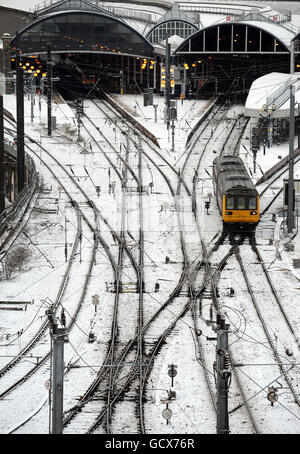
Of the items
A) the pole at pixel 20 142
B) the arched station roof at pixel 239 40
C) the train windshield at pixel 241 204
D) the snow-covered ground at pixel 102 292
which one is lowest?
the snow-covered ground at pixel 102 292

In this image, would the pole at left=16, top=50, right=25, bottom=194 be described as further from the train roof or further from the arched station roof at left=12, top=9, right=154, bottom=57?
the arched station roof at left=12, top=9, right=154, bottom=57

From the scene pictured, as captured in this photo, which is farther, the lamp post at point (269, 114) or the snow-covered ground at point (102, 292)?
the lamp post at point (269, 114)

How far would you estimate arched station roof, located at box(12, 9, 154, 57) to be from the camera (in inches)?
3066

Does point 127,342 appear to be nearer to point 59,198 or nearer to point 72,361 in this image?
point 72,361

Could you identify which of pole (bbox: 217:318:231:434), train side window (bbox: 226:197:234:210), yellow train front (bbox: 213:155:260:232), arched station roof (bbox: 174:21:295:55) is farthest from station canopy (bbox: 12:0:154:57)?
pole (bbox: 217:318:231:434)

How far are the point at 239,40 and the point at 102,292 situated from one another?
50.9 metres

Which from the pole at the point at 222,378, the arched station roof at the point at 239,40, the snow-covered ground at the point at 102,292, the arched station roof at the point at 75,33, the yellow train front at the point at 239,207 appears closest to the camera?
the pole at the point at 222,378

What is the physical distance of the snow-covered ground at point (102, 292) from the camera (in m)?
21.0

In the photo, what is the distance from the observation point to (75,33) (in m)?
78.6

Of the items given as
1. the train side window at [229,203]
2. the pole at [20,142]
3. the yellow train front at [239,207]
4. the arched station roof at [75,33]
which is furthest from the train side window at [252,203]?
the arched station roof at [75,33]

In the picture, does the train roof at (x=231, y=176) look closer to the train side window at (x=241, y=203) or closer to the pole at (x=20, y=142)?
the train side window at (x=241, y=203)

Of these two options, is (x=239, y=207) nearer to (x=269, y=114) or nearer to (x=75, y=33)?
(x=269, y=114)

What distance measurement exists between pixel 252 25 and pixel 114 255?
45422mm

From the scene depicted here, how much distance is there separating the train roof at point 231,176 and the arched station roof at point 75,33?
113 ft
